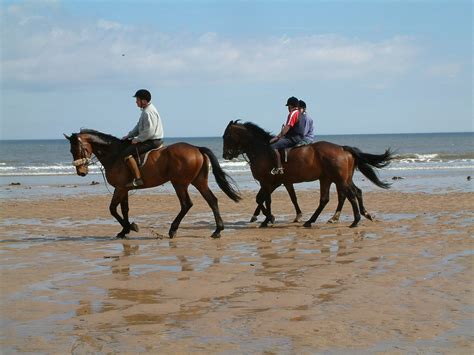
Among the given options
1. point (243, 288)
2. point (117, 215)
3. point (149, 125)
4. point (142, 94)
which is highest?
point (142, 94)

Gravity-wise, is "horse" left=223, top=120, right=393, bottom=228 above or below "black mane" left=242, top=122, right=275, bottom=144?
below

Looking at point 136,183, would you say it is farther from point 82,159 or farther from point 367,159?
point 367,159

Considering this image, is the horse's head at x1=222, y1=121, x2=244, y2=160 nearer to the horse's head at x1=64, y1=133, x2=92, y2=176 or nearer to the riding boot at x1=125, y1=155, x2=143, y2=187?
the riding boot at x1=125, y1=155, x2=143, y2=187

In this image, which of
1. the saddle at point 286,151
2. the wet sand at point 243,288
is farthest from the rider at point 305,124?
the wet sand at point 243,288

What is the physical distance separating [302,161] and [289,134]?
1.91 feet

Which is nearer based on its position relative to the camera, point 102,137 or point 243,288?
point 243,288

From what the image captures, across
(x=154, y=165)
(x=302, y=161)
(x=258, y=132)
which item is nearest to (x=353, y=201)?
(x=302, y=161)

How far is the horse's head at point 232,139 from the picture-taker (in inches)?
471

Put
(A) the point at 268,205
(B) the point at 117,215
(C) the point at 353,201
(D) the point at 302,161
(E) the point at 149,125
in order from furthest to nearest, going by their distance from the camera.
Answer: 1. (A) the point at 268,205
2. (D) the point at 302,161
3. (C) the point at 353,201
4. (B) the point at 117,215
5. (E) the point at 149,125

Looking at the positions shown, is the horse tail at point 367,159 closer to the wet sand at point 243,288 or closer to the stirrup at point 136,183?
the wet sand at point 243,288

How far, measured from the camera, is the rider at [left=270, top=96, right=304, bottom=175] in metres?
11.7

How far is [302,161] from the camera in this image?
463 inches

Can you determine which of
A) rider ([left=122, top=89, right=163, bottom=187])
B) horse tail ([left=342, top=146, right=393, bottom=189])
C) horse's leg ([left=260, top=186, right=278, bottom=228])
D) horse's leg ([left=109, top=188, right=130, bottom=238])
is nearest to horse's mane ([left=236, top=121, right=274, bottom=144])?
horse's leg ([left=260, top=186, right=278, bottom=228])

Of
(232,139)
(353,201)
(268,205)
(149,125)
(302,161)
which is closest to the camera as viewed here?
(149,125)
